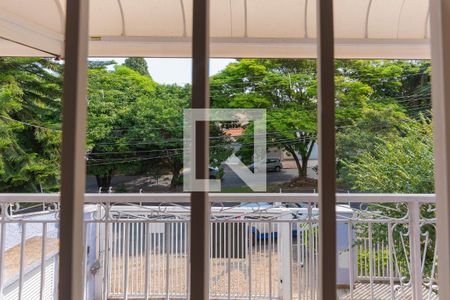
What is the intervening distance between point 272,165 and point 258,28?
10.3 feet

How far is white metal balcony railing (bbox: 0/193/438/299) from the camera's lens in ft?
7.57

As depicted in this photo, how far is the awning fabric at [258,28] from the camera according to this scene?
2211mm

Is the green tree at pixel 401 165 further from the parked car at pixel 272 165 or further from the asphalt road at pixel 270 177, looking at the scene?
the parked car at pixel 272 165

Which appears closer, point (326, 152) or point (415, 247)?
point (326, 152)

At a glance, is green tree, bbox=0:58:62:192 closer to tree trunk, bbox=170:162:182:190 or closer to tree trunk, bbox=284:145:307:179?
tree trunk, bbox=170:162:182:190

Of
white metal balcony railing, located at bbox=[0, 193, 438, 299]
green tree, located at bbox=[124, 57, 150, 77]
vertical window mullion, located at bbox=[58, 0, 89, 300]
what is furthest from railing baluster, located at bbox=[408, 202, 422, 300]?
green tree, located at bbox=[124, 57, 150, 77]

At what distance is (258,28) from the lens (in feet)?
7.42

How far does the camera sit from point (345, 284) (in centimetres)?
271

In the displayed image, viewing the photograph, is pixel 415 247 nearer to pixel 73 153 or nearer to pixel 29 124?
pixel 73 153

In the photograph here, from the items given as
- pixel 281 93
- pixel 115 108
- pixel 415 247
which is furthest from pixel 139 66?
pixel 415 247

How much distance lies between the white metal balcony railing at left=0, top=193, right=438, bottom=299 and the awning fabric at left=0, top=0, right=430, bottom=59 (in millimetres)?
1174

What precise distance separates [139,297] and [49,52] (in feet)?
8.57

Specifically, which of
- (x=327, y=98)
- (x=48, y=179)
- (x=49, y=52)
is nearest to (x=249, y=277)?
(x=327, y=98)

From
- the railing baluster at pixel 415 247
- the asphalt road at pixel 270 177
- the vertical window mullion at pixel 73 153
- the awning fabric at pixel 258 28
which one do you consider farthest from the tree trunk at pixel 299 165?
the vertical window mullion at pixel 73 153
